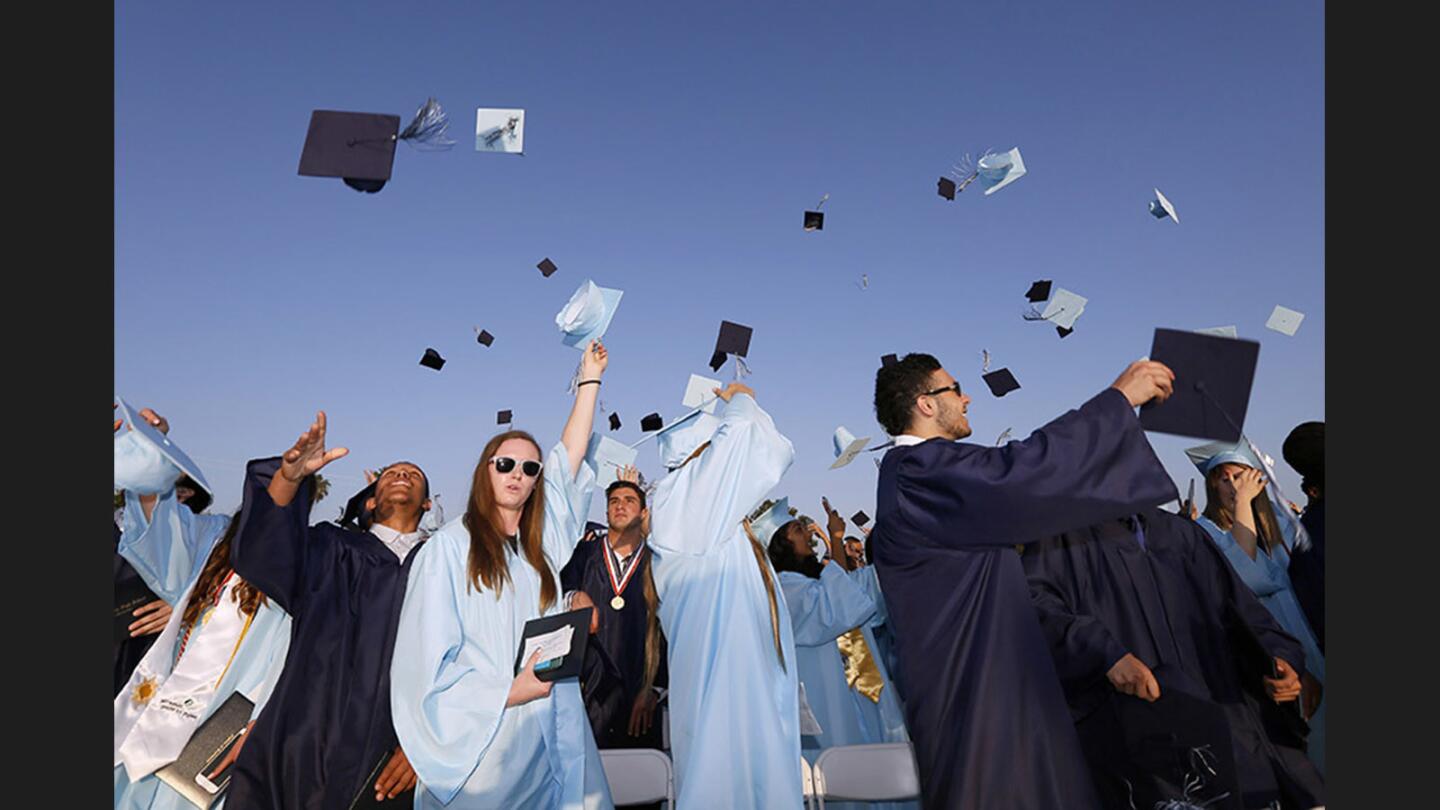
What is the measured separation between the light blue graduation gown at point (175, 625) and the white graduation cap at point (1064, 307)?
189 inches

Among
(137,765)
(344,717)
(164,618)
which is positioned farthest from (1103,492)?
(164,618)

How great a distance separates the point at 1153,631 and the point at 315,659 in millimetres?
3486

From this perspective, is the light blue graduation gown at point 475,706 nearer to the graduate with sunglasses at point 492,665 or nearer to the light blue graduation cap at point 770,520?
the graduate with sunglasses at point 492,665

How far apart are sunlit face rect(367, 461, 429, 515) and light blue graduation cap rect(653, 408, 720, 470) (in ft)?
4.14

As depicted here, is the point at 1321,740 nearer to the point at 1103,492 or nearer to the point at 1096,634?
the point at 1096,634

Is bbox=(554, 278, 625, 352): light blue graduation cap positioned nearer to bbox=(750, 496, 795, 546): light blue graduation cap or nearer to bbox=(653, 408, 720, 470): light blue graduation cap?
bbox=(653, 408, 720, 470): light blue graduation cap

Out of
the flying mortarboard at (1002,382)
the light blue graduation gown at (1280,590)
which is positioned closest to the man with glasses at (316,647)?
the flying mortarboard at (1002,382)

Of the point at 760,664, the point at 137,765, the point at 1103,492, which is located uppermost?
the point at 1103,492

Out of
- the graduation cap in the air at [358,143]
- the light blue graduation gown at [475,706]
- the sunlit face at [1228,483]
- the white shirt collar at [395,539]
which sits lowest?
the light blue graduation gown at [475,706]

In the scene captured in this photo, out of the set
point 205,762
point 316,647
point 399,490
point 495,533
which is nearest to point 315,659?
point 316,647

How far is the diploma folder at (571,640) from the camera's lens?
256 cm

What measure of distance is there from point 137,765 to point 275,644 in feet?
2.00

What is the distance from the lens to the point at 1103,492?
8.89 feet

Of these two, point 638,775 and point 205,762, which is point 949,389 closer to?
point 638,775
